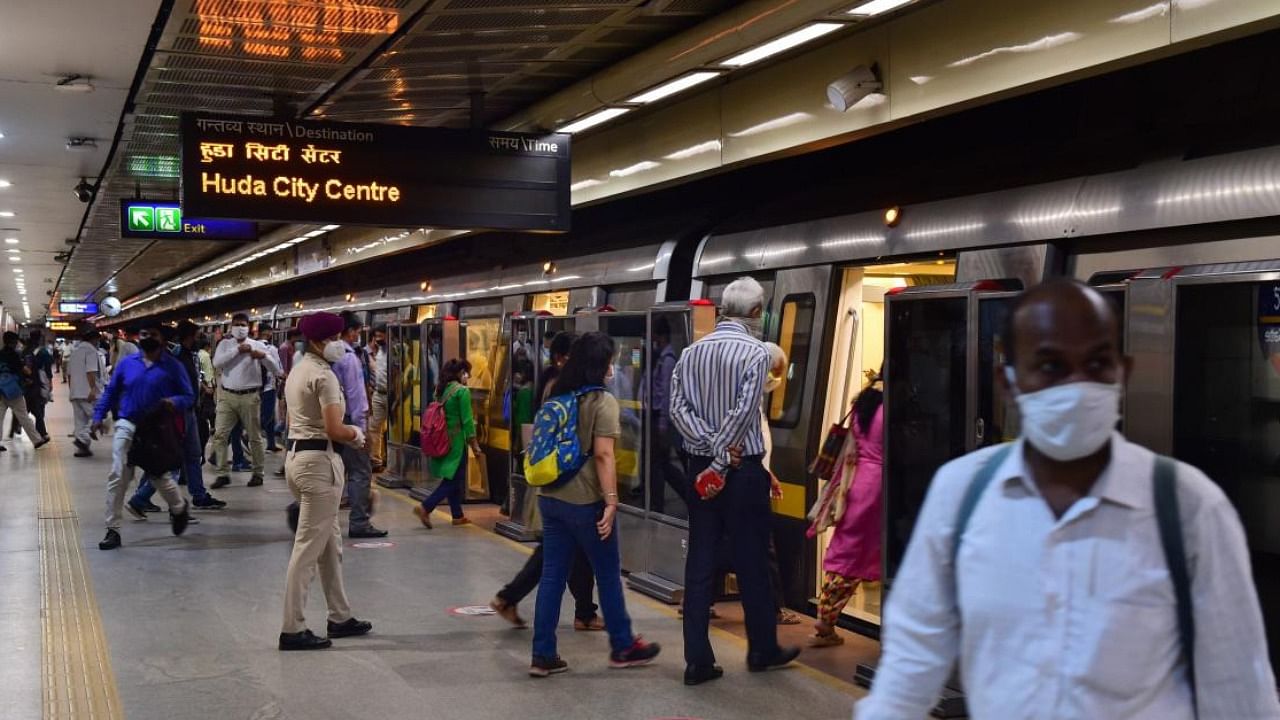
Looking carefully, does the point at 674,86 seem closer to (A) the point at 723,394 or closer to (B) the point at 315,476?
(A) the point at 723,394

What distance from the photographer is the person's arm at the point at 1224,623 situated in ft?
5.52

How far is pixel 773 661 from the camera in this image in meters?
5.75

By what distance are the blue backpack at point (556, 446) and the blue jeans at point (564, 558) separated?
0.15 metres

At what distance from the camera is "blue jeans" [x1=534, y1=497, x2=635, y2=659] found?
5.58 metres

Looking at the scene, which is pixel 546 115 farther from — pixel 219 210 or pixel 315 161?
pixel 219 210

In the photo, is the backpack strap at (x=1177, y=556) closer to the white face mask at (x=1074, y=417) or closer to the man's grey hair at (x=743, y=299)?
the white face mask at (x=1074, y=417)

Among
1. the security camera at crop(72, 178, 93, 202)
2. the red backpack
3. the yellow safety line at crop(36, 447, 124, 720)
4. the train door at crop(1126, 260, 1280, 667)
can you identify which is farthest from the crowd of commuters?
the security camera at crop(72, 178, 93, 202)

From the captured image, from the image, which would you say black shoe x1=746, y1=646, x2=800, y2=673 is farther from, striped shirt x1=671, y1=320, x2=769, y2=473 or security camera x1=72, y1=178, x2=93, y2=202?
security camera x1=72, y1=178, x2=93, y2=202

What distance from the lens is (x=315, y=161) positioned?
757cm

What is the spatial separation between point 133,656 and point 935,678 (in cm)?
516

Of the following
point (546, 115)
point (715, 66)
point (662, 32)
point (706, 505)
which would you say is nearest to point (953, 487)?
point (706, 505)

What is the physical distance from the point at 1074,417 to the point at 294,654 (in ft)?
16.9

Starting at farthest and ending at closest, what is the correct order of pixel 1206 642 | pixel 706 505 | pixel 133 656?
pixel 133 656 → pixel 706 505 → pixel 1206 642

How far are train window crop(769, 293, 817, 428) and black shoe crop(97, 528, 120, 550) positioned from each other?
5127 millimetres
